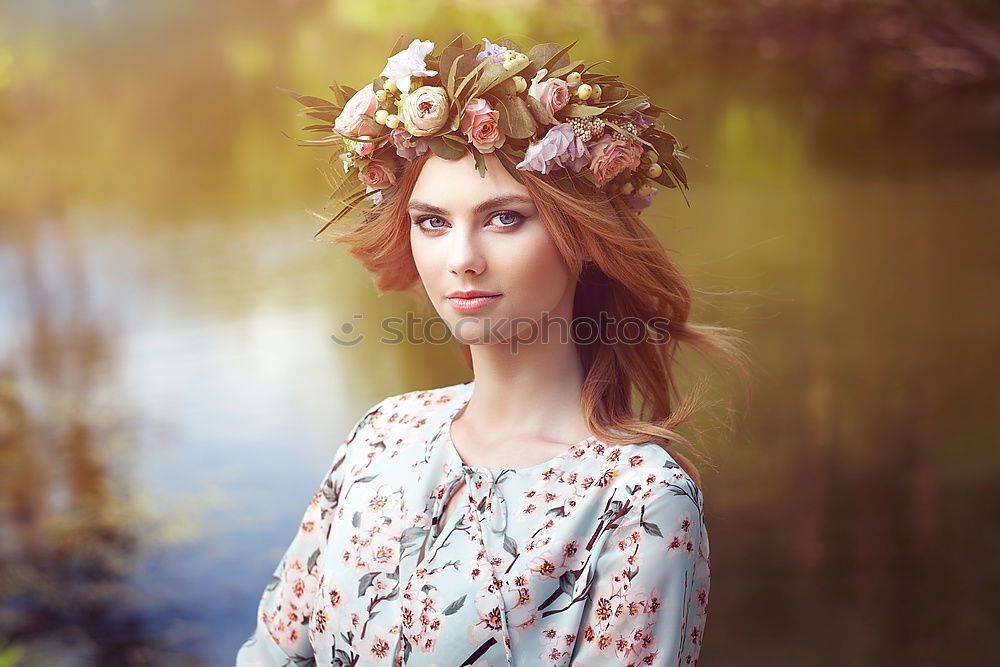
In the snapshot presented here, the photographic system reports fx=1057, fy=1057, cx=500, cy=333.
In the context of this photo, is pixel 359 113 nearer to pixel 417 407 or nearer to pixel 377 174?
pixel 377 174

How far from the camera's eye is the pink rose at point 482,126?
4.75 ft

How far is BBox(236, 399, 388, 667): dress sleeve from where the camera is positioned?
5.70 feet

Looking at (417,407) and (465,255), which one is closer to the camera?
(465,255)

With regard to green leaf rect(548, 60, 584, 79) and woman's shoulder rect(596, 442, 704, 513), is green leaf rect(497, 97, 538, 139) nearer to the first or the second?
green leaf rect(548, 60, 584, 79)

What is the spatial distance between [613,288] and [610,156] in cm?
26

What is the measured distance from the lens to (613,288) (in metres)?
1.66

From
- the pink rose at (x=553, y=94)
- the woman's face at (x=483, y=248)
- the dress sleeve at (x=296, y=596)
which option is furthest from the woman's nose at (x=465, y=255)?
the dress sleeve at (x=296, y=596)

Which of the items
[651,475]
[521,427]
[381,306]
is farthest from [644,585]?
[381,306]

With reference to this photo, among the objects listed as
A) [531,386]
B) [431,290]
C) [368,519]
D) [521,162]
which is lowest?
[368,519]

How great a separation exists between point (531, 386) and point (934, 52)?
3.46m

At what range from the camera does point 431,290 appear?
1.54 meters

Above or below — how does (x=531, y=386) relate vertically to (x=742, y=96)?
below

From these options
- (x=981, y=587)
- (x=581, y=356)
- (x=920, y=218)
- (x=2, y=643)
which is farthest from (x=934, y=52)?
(x=2, y=643)

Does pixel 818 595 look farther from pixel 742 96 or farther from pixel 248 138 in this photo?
pixel 248 138
